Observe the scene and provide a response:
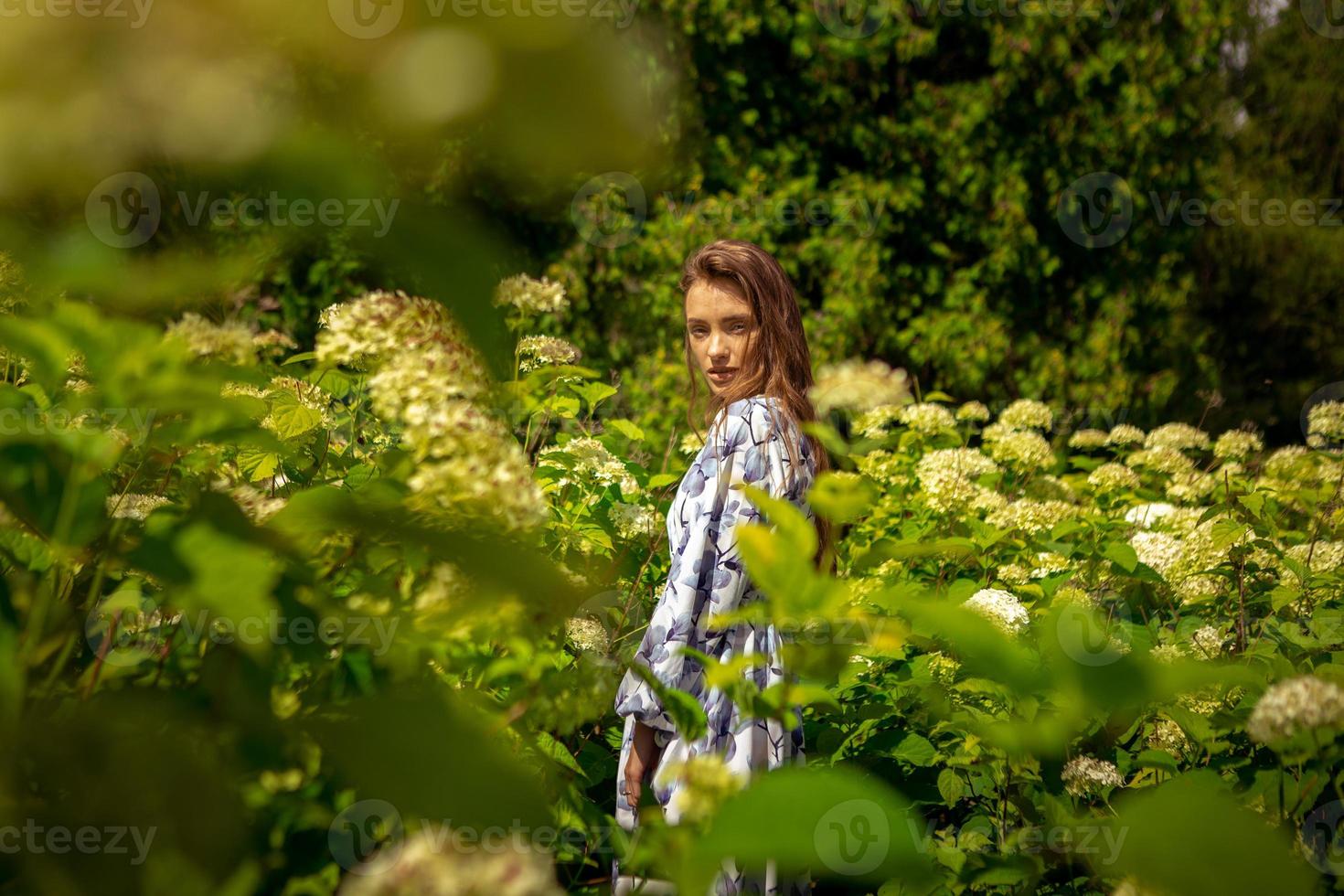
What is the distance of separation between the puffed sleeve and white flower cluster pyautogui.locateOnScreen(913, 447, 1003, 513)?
0.75 m

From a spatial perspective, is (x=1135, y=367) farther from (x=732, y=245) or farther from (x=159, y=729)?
(x=159, y=729)

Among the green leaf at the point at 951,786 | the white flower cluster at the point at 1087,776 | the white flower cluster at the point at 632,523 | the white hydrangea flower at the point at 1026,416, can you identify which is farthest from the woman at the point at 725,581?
the white hydrangea flower at the point at 1026,416

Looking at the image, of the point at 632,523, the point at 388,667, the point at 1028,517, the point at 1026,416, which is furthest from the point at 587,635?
the point at 1026,416

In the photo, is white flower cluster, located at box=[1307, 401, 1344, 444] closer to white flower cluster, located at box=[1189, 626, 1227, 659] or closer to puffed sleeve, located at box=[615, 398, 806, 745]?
white flower cluster, located at box=[1189, 626, 1227, 659]

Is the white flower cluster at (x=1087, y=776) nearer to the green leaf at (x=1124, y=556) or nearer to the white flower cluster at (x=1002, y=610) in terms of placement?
the white flower cluster at (x=1002, y=610)

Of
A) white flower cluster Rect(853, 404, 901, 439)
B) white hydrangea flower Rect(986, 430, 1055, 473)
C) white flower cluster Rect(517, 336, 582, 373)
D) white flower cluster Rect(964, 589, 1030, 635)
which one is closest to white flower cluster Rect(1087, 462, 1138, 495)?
white hydrangea flower Rect(986, 430, 1055, 473)

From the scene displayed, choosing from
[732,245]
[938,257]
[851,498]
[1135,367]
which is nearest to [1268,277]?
[1135,367]

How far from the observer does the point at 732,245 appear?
6.81 feet

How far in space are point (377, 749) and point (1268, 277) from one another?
14.0 metres

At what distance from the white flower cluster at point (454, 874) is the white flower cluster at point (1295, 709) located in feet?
1.92

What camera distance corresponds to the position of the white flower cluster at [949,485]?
238 cm

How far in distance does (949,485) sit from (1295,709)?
164 centimetres

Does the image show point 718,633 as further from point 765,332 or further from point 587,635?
point 765,332

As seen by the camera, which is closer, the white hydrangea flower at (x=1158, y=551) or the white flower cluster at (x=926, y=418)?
the white hydrangea flower at (x=1158, y=551)
